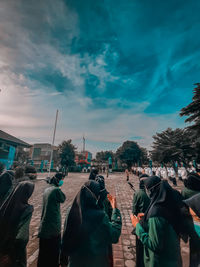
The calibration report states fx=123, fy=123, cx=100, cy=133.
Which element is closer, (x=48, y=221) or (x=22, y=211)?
(x=22, y=211)

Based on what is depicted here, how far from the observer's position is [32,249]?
3.21 m

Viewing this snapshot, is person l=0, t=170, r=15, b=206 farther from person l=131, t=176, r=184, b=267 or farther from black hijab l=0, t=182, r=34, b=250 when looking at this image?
person l=131, t=176, r=184, b=267

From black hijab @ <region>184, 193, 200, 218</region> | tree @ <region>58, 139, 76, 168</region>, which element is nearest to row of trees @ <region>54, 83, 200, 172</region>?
tree @ <region>58, 139, 76, 168</region>

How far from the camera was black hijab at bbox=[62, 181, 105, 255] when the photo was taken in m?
1.43

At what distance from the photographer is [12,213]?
1902 mm

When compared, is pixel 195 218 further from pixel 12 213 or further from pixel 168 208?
pixel 12 213

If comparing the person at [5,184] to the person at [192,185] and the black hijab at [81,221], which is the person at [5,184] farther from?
the person at [192,185]

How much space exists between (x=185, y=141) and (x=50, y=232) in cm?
1926

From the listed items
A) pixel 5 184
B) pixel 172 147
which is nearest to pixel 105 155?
pixel 172 147

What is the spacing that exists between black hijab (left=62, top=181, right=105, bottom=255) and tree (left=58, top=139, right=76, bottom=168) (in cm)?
2950

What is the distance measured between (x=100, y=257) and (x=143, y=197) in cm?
190

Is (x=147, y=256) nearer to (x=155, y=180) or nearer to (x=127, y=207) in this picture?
(x=155, y=180)

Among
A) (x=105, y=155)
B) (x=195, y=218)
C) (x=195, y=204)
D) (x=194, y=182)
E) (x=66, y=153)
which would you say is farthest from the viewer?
(x=105, y=155)

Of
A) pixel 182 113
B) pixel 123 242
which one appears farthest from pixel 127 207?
pixel 182 113
